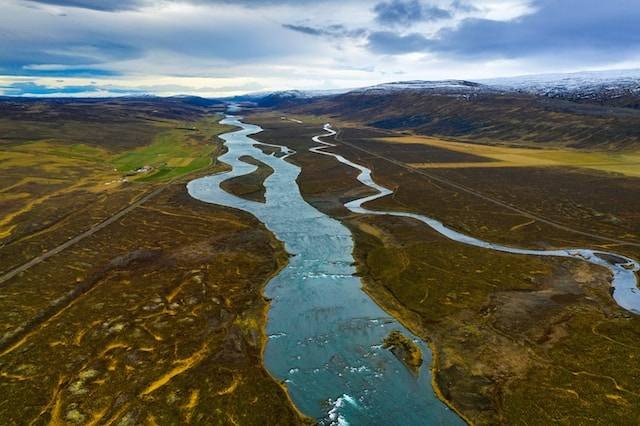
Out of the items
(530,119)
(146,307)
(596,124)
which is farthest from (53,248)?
(530,119)

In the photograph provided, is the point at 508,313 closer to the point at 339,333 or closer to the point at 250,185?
the point at 339,333

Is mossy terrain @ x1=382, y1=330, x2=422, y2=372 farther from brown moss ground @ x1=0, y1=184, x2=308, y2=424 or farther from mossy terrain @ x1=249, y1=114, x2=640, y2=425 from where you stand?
brown moss ground @ x1=0, y1=184, x2=308, y2=424

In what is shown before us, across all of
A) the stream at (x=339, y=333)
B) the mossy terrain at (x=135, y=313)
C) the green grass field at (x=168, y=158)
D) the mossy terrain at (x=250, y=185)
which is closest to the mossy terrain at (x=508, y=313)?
the stream at (x=339, y=333)

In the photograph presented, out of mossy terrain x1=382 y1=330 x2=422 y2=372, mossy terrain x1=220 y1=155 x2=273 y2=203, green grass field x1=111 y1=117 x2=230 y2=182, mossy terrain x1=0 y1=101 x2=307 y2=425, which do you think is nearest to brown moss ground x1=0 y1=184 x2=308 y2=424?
mossy terrain x1=0 y1=101 x2=307 y2=425

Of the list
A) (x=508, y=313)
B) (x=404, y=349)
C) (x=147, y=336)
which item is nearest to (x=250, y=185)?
(x=147, y=336)

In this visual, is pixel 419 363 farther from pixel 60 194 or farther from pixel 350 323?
pixel 60 194

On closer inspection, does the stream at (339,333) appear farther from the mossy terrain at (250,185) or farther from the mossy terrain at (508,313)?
the mossy terrain at (250,185)
